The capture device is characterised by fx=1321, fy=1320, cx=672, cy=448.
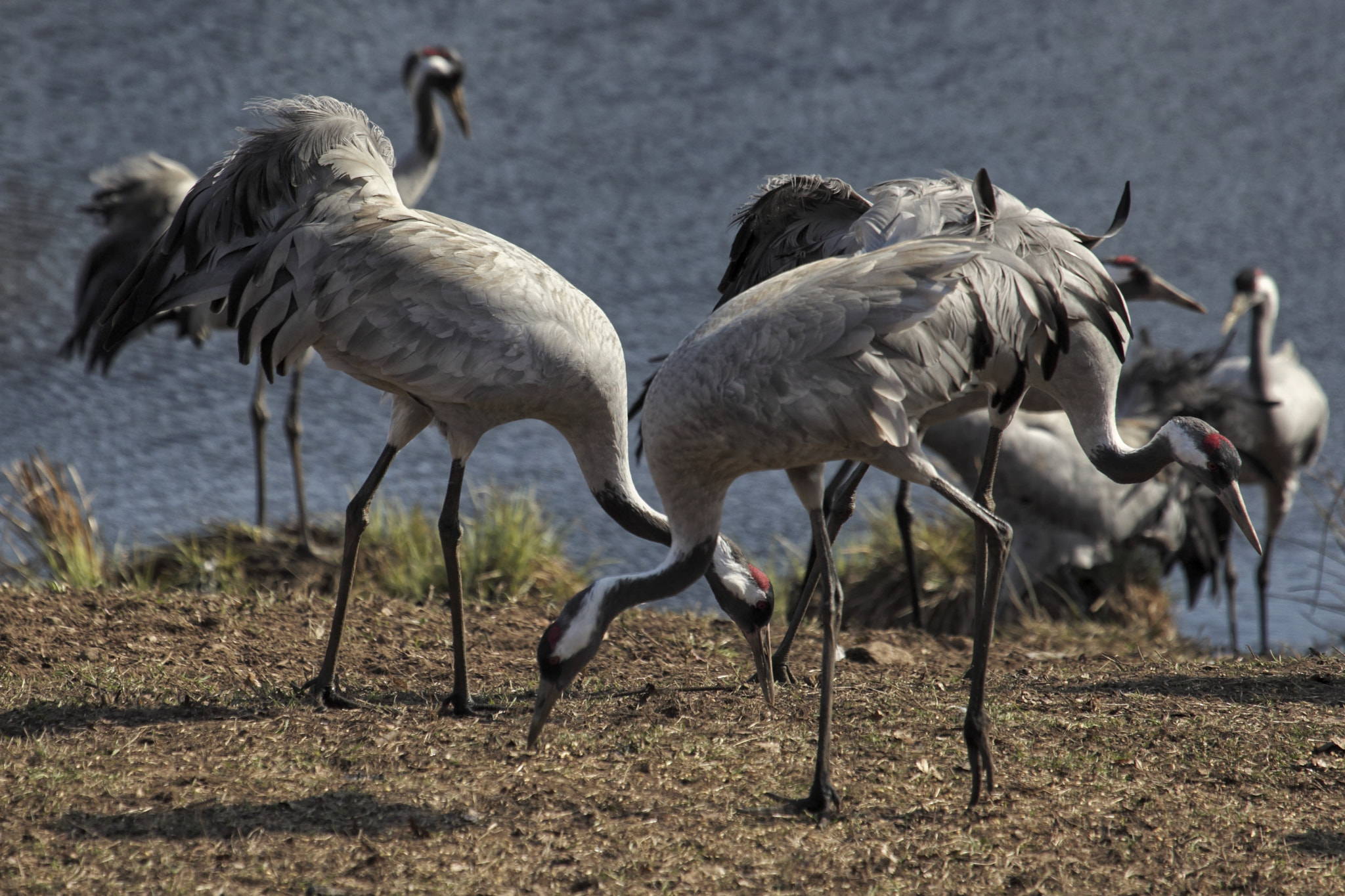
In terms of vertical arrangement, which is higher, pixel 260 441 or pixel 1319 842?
pixel 1319 842

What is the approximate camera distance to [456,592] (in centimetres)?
402

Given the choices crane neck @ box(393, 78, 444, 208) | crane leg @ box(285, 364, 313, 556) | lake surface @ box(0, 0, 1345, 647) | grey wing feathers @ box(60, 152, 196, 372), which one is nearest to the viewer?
crane leg @ box(285, 364, 313, 556)

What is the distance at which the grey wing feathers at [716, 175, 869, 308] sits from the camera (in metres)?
4.63

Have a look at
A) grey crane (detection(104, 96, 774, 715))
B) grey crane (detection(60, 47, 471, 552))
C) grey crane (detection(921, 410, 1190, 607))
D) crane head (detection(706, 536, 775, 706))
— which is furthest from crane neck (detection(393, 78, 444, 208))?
crane head (detection(706, 536, 775, 706))

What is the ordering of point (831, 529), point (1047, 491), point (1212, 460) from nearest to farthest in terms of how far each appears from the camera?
point (1212, 460) < point (831, 529) < point (1047, 491)

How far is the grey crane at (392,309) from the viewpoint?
151 inches

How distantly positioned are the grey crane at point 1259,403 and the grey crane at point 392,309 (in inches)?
159

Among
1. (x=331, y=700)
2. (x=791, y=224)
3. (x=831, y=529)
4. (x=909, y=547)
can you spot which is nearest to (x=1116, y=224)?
(x=791, y=224)

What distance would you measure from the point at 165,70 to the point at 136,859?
10826mm

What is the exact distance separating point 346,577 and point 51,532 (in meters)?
2.89

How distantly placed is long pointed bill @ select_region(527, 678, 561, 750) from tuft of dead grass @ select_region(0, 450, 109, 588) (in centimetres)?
339

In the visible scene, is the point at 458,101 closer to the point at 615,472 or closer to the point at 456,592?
the point at 615,472

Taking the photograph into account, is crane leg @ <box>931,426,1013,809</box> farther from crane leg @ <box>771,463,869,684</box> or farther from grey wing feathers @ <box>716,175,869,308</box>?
grey wing feathers @ <box>716,175,869,308</box>

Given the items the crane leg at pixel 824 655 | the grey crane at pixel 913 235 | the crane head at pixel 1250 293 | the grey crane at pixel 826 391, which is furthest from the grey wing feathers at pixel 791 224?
the crane head at pixel 1250 293
